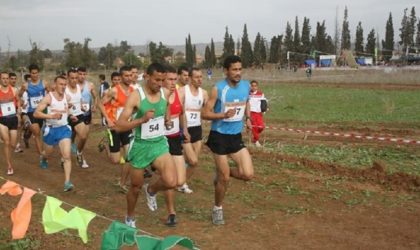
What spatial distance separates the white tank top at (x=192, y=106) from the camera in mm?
8570

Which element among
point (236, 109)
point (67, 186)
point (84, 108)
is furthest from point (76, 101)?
point (236, 109)

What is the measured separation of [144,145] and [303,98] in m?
26.1

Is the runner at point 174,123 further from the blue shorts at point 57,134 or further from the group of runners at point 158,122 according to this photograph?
the blue shorts at point 57,134

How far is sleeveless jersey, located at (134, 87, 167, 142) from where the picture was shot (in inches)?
243

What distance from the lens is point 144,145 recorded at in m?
6.32

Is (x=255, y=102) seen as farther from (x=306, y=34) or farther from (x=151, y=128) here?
(x=306, y=34)

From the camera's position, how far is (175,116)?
7.88 meters

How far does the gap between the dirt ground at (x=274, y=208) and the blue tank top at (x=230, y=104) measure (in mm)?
1317

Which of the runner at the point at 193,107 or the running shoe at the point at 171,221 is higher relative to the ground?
the runner at the point at 193,107

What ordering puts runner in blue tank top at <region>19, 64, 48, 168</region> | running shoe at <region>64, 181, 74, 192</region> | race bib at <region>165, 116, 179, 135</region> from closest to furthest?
race bib at <region>165, 116, 179, 135</region> < running shoe at <region>64, 181, 74, 192</region> < runner in blue tank top at <region>19, 64, 48, 168</region>

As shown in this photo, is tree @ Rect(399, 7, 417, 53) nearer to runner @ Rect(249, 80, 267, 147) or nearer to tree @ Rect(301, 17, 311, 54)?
tree @ Rect(301, 17, 311, 54)

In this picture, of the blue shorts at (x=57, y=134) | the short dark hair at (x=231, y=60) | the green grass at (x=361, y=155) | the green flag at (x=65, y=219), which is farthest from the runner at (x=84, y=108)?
the green flag at (x=65, y=219)

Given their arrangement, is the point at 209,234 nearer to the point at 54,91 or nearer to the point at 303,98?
the point at 54,91

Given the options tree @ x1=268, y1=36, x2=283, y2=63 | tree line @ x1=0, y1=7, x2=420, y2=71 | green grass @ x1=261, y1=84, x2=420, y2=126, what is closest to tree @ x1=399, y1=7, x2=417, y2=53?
tree line @ x1=0, y1=7, x2=420, y2=71
